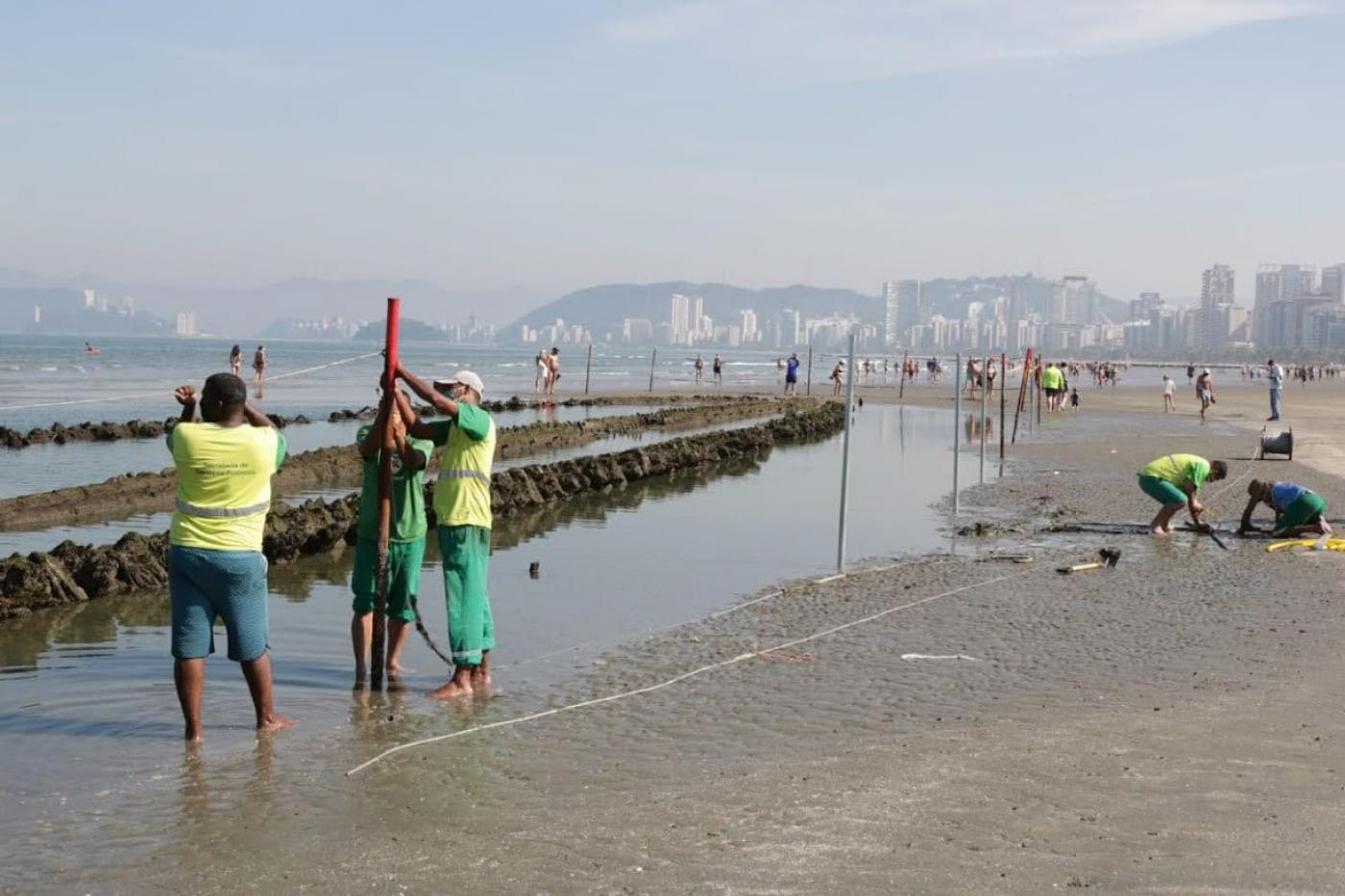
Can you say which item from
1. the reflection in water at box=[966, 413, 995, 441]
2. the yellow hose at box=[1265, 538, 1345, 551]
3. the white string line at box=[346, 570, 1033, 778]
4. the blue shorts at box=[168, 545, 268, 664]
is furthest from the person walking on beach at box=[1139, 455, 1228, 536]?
the reflection in water at box=[966, 413, 995, 441]

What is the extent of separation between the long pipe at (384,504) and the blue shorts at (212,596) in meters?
1.19

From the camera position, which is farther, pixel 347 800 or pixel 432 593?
pixel 432 593

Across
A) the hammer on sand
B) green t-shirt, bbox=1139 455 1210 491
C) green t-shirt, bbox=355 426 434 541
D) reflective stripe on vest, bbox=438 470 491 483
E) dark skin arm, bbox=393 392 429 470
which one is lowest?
the hammer on sand

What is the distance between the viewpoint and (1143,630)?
1182cm

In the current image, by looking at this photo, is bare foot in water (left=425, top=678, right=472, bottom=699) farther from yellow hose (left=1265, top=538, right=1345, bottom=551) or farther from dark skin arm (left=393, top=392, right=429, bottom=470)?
yellow hose (left=1265, top=538, right=1345, bottom=551)

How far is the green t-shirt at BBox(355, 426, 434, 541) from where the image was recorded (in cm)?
904

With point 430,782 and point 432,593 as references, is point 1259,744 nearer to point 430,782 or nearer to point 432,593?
point 430,782

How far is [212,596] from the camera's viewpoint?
7527 millimetres

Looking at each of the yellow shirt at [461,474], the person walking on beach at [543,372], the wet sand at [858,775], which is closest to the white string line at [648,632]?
the wet sand at [858,775]

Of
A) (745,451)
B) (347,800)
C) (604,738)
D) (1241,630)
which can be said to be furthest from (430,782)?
(745,451)

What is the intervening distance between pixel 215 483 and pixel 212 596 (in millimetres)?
577

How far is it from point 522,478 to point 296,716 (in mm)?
12666

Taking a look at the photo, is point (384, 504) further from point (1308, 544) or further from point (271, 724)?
point (1308, 544)

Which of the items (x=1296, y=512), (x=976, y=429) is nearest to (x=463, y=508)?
(x=1296, y=512)
